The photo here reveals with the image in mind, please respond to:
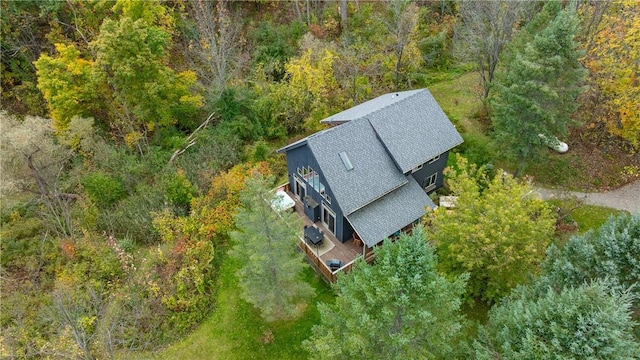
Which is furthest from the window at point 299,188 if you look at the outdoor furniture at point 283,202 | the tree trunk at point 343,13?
the tree trunk at point 343,13

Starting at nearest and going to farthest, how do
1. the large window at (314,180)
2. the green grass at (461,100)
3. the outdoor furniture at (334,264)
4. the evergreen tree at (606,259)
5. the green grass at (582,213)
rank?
the evergreen tree at (606,259) → the outdoor furniture at (334,264) → the large window at (314,180) → the green grass at (582,213) → the green grass at (461,100)

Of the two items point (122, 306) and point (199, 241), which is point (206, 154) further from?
point (122, 306)

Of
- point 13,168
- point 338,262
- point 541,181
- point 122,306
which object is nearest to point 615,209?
point 541,181

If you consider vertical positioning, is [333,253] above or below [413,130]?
below

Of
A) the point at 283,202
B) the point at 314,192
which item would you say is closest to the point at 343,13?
the point at 314,192

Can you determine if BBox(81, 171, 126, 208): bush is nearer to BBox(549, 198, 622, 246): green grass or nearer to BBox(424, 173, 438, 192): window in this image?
BBox(424, 173, 438, 192): window

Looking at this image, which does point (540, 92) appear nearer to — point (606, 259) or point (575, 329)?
point (606, 259)

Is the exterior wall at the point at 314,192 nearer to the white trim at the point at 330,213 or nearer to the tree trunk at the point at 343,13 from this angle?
the white trim at the point at 330,213
